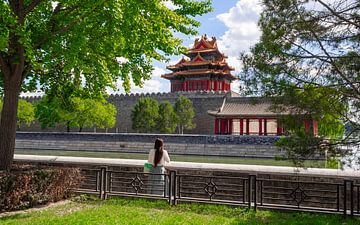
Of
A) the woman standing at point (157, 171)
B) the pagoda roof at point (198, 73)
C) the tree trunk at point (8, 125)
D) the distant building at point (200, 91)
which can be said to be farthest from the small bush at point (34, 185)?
the pagoda roof at point (198, 73)

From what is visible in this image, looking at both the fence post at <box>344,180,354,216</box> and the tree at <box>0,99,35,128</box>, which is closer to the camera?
the fence post at <box>344,180,354,216</box>

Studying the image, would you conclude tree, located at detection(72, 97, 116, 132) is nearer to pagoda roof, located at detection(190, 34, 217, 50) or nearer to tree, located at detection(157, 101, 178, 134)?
tree, located at detection(157, 101, 178, 134)

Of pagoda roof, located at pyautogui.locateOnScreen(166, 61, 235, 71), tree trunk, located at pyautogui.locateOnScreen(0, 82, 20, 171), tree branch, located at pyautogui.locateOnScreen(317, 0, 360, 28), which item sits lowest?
tree trunk, located at pyautogui.locateOnScreen(0, 82, 20, 171)

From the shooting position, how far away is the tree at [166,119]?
39.5 m

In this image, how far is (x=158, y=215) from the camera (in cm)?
646

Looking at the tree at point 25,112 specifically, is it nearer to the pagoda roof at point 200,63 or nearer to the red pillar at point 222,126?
the pagoda roof at point 200,63

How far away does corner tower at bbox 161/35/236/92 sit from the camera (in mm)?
48031

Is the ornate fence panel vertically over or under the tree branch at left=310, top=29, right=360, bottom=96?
under

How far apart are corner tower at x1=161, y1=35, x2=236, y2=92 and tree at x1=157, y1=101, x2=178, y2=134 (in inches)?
375

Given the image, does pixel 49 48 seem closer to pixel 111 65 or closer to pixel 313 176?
pixel 111 65

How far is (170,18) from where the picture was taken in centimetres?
779

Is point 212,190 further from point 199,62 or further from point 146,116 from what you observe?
point 199,62

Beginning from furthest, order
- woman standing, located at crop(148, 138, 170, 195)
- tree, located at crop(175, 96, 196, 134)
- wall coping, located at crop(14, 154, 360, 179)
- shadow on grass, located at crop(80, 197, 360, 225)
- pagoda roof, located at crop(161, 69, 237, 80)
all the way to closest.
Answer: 1. pagoda roof, located at crop(161, 69, 237, 80)
2. tree, located at crop(175, 96, 196, 134)
3. woman standing, located at crop(148, 138, 170, 195)
4. wall coping, located at crop(14, 154, 360, 179)
5. shadow on grass, located at crop(80, 197, 360, 225)

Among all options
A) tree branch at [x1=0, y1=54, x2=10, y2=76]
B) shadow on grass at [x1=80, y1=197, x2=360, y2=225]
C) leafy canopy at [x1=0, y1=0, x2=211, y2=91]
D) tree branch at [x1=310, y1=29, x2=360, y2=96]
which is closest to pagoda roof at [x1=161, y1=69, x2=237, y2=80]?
leafy canopy at [x1=0, y1=0, x2=211, y2=91]
